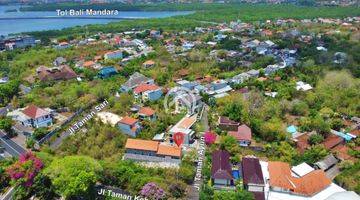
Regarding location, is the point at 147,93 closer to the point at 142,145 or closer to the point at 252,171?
the point at 142,145

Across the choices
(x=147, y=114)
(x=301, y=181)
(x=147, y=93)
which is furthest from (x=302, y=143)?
(x=147, y=93)

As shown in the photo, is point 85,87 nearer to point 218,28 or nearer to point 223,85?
point 223,85

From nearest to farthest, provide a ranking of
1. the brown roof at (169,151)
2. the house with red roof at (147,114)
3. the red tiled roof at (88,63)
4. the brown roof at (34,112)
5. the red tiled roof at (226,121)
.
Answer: the brown roof at (169,151) → the red tiled roof at (226,121) → the house with red roof at (147,114) → the brown roof at (34,112) → the red tiled roof at (88,63)

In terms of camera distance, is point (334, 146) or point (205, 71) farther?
point (205, 71)

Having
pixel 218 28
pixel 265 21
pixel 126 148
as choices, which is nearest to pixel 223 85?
pixel 126 148

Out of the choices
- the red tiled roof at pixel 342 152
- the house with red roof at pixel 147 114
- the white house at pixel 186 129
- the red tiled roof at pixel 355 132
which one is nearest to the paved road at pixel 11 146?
the house with red roof at pixel 147 114

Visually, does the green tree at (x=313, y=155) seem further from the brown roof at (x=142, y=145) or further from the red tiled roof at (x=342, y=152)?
the brown roof at (x=142, y=145)

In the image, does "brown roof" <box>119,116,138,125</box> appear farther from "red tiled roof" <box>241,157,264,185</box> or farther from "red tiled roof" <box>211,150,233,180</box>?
"red tiled roof" <box>241,157,264,185</box>
